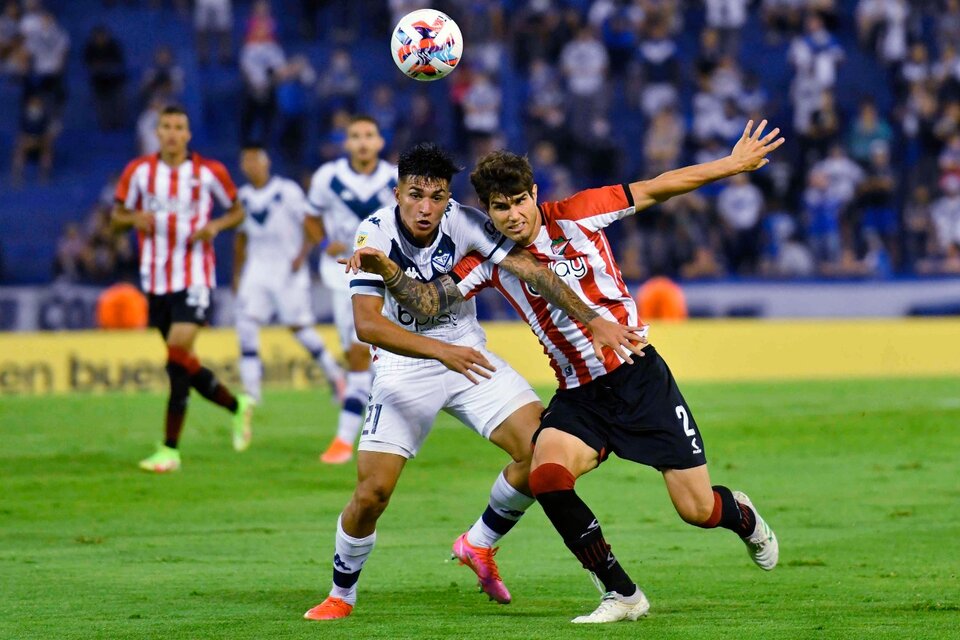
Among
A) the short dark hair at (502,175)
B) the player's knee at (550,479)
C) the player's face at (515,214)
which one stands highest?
the short dark hair at (502,175)

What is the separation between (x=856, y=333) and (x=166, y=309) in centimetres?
1093

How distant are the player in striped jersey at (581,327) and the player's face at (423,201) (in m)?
0.17

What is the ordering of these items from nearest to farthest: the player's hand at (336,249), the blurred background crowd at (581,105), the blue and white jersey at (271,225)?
the player's hand at (336,249) < the blue and white jersey at (271,225) < the blurred background crowd at (581,105)

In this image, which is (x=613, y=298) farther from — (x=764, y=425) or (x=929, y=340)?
(x=929, y=340)

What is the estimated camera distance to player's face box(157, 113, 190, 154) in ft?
39.3

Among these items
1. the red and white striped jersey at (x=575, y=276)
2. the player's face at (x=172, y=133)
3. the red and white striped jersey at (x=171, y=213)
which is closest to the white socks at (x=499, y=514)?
the red and white striped jersey at (x=575, y=276)

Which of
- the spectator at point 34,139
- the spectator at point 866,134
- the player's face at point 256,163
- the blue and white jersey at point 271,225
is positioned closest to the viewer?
the player's face at point 256,163

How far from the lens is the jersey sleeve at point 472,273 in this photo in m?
6.96

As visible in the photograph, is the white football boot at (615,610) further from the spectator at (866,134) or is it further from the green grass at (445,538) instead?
the spectator at (866,134)

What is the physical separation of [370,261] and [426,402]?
818 mm

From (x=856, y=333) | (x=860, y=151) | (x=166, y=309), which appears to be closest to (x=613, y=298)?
(x=166, y=309)

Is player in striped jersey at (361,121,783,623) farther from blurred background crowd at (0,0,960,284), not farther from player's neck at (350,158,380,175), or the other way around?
blurred background crowd at (0,0,960,284)

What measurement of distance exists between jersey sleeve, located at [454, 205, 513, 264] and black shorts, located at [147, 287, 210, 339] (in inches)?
207

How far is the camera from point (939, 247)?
21.8 m
